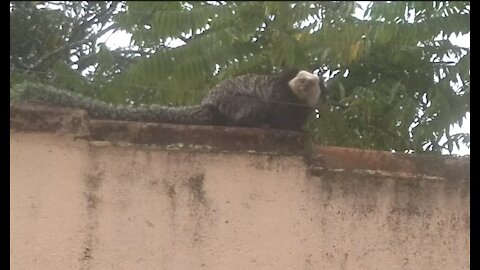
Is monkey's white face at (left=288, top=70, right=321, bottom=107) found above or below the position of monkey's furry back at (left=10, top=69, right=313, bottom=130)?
above

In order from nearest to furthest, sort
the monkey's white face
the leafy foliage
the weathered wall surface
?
the weathered wall surface
the leafy foliage
the monkey's white face

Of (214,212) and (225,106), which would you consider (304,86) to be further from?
(214,212)

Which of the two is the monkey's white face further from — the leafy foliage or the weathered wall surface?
the weathered wall surface

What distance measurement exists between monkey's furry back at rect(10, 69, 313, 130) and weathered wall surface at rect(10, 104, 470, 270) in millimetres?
223

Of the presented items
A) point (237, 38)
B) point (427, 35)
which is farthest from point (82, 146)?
point (427, 35)

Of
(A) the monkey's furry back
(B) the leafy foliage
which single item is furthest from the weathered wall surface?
(B) the leafy foliage

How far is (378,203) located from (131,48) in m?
Result: 1.38

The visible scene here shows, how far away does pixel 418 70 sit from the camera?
201 inches

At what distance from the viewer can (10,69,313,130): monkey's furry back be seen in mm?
2877

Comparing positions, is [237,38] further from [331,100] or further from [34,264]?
[331,100]

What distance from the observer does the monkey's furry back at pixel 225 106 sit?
2.88m

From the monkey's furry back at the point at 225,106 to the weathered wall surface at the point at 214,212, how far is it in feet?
0.73

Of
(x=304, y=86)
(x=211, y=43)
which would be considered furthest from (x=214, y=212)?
(x=304, y=86)

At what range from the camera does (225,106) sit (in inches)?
142
